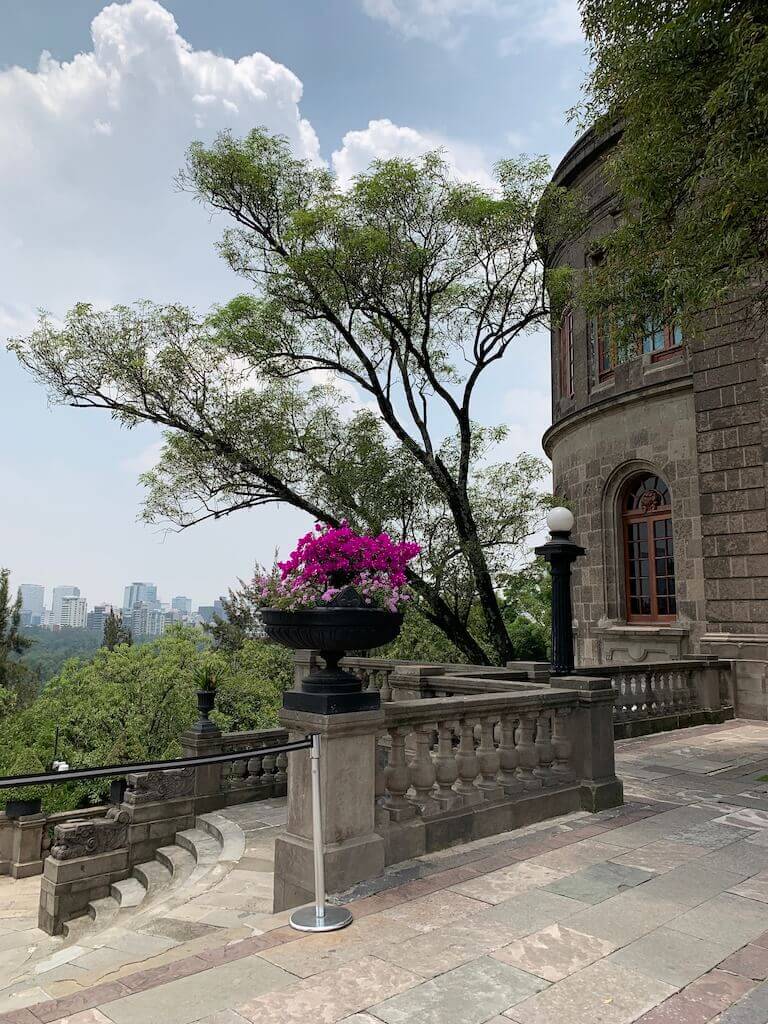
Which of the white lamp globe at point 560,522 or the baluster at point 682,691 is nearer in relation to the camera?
the white lamp globe at point 560,522

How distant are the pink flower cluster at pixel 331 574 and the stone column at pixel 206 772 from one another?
208 inches

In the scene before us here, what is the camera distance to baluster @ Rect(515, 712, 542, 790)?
637cm

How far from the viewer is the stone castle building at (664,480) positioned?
1355 centimetres

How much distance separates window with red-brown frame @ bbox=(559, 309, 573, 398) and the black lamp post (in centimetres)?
1171

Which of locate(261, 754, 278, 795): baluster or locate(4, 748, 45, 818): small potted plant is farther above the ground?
locate(261, 754, 278, 795): baluster

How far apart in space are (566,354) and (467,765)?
52.7ft

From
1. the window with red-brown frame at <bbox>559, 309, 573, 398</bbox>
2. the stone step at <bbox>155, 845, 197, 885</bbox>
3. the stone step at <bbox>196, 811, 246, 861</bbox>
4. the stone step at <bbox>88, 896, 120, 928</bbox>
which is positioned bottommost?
the stone step at <bbox>88, 896, 120, 928</bbox>

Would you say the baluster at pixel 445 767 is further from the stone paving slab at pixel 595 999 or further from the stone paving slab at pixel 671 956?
the stone paving slab at pixel 595 999

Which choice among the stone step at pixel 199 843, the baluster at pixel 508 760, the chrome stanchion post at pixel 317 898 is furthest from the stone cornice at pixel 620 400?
the chrome stanchion post at pixel 317 898

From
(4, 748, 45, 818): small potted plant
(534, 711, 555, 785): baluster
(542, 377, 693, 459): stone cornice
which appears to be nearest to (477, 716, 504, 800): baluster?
(534, 711, 555, 785): baluster

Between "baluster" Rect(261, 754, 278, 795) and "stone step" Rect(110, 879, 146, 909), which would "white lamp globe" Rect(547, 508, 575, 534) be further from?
"stone step" Rect(110, 879, 146, 909)

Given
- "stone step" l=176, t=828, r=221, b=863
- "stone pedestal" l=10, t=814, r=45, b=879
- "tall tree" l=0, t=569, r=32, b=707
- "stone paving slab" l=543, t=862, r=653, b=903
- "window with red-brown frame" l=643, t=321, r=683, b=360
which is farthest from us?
"tall tree" l=0, t=569, r=32, b=707

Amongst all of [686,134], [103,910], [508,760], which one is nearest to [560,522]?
[508,760]

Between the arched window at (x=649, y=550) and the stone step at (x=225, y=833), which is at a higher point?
the arched window at (x=649, y=550)
